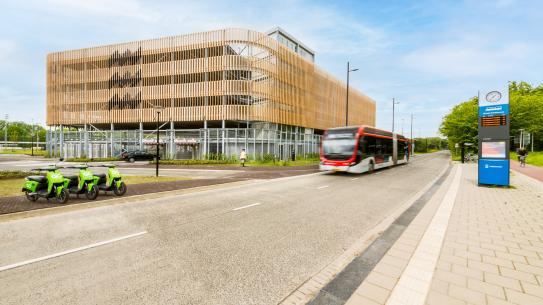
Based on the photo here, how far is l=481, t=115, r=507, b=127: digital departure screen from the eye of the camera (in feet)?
37.6

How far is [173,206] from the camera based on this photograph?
307 inches

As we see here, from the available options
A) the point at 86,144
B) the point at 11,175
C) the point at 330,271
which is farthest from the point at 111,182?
the point at 86,144

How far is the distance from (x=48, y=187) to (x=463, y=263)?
422 inches

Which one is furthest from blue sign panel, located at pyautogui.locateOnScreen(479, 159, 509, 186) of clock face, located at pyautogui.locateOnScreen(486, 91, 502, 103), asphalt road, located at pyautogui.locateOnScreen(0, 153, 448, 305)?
asphalt road, located at pyautogui.locateOnScreen(0, 153, 448, 305)

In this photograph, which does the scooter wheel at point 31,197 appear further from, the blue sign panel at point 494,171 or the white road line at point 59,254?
the blue sign panel at point 494,171

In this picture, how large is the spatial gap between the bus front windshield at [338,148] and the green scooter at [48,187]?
1332 centimetres

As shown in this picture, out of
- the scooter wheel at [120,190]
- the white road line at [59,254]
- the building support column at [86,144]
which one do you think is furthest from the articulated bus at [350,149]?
the building support column at [86,144]

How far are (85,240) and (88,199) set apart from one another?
4721 mm

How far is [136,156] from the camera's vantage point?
104 feet

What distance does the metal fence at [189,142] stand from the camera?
1278 inches

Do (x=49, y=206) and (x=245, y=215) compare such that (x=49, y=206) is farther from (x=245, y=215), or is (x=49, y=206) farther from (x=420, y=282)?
(x=420, y=282)

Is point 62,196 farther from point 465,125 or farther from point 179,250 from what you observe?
point 465,125

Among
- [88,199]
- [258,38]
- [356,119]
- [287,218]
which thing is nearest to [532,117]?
[356,119]

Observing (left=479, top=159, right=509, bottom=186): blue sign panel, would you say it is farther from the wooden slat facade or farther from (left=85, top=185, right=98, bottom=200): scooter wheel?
the wooden slat facade
